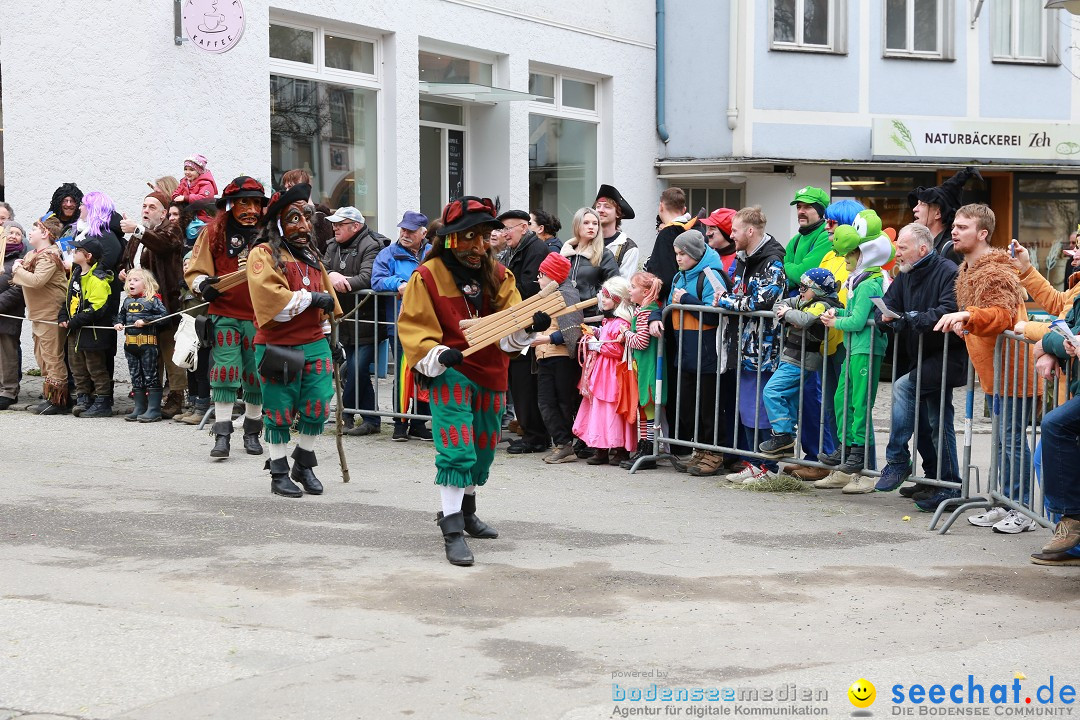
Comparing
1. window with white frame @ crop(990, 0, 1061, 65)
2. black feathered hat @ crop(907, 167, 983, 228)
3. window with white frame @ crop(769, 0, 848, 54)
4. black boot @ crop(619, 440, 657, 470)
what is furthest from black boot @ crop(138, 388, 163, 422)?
window with white frame @ crop(990, 0, 1061, 65)

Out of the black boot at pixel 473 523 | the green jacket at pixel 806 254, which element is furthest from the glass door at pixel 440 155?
the black boot at pixel 473 523

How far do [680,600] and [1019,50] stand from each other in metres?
17.8

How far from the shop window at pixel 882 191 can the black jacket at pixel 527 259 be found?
1110 cm

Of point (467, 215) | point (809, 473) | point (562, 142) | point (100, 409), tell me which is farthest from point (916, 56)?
point (467, 215)

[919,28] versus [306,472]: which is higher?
[919,28]

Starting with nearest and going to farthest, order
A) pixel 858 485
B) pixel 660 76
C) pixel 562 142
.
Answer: pixel 858 485
pixel 562 142
pixel 660 76

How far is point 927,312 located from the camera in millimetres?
8156

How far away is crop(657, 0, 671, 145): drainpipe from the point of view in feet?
65.5

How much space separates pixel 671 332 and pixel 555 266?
1026 mm

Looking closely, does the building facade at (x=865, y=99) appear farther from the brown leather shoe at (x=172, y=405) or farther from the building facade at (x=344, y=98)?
the brown leather shoe at (x=172, y=405)

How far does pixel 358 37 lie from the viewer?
15945mm

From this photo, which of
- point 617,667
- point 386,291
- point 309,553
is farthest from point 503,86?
point 617,667

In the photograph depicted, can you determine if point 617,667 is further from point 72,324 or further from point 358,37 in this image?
point 358,37

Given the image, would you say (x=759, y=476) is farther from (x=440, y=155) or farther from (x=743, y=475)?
(x=440, y=155)
